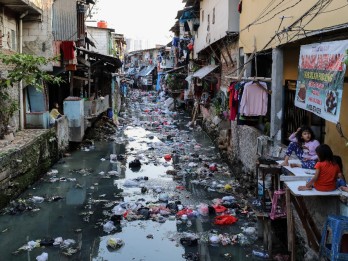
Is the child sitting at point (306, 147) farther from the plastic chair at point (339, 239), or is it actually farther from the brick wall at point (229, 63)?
the brick wall at point (229, 63)

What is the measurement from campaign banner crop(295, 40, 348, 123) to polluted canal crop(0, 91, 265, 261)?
116 inches

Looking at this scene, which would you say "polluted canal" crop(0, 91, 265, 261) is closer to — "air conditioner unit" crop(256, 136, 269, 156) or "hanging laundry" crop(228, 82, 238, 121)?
"air conditioner unit" crop(256, 136, 269, 156)

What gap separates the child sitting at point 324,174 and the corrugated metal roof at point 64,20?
1199 cm

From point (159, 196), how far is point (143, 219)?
153cm

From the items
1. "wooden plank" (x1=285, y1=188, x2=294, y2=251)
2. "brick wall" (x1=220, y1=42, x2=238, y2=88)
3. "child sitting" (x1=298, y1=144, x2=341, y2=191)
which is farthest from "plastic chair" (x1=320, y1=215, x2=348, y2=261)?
"brick wall" (x1=220, y1=42, x2=238, y2=88)

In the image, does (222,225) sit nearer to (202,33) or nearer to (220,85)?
(220,85)

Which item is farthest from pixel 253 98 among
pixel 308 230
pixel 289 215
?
pixel 308 230

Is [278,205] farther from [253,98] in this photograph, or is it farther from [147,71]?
[147,71]

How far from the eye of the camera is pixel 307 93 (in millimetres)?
6816

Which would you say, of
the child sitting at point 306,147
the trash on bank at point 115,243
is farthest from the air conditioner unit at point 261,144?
the trash on bank at point 115,243

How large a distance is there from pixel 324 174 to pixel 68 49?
12.7m

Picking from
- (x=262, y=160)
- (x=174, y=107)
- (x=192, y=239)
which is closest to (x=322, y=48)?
(x=262, y=160)

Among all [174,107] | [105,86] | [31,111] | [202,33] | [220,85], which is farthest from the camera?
[174,107]

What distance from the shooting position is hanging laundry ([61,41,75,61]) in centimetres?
1577
